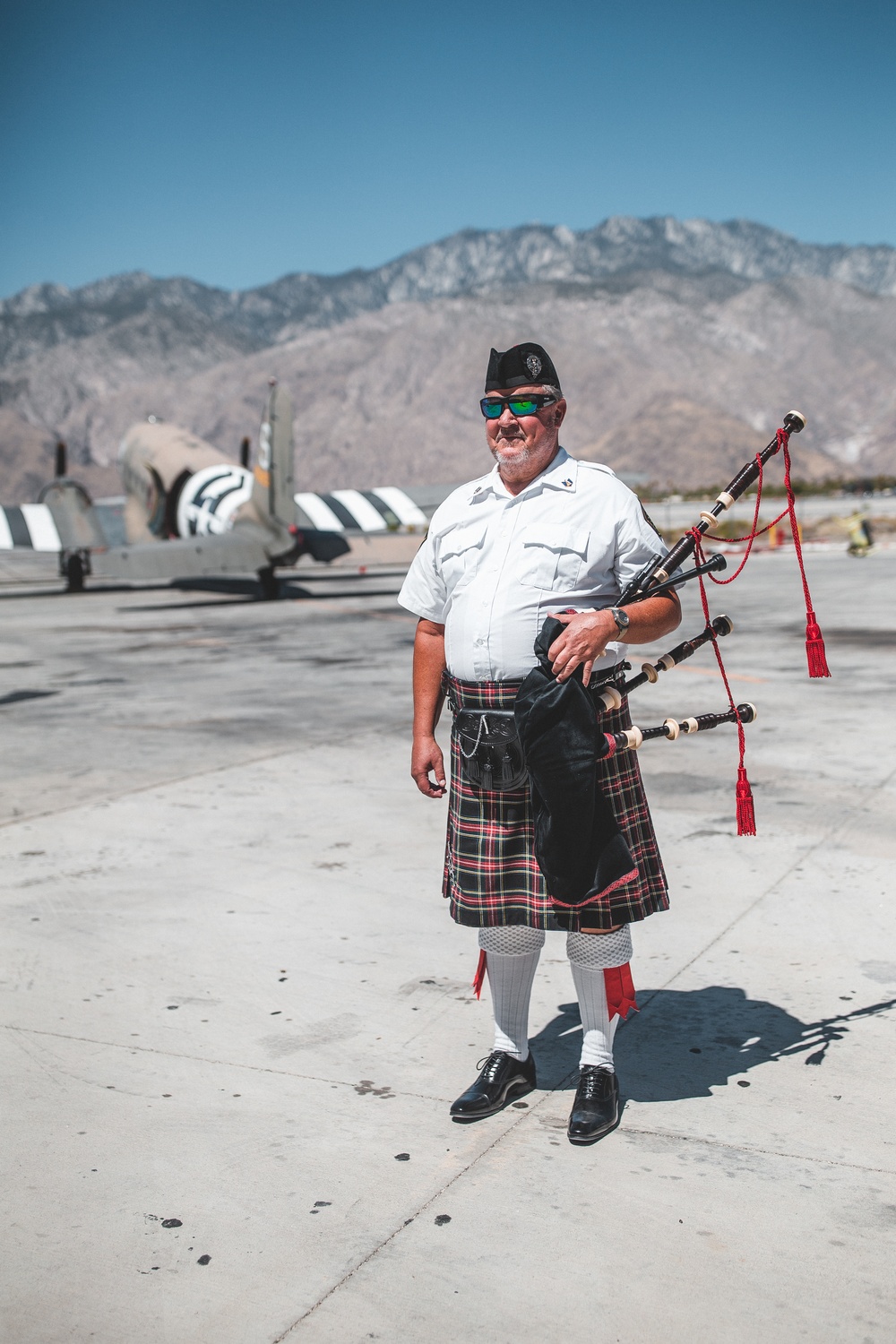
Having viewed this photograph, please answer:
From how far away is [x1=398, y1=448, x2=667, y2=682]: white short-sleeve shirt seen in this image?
3539mm

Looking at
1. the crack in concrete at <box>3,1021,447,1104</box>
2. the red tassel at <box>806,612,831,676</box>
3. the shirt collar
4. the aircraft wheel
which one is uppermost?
the shirt collar

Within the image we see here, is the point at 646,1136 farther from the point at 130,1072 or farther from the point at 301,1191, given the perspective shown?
the point at 130,1072

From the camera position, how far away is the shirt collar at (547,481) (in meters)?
3.60

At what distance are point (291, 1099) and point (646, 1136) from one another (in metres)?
1.06

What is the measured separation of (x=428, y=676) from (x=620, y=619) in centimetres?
84

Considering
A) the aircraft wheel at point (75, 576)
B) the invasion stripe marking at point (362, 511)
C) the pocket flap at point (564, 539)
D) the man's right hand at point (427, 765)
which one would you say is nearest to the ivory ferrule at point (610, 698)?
the pocket flap at point (564, 539)

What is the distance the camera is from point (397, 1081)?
3.85m

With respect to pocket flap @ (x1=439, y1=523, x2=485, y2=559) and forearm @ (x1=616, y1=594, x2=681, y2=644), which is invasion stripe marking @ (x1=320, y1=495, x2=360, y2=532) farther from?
forearm @ (x1=616, y1=594, x2=681, y2=644)

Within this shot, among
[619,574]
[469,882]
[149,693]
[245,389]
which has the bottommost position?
[149,693]

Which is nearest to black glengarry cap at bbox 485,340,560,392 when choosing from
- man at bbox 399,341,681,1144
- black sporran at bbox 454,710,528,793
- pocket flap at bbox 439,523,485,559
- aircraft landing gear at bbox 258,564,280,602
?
man at bbox 399,341,681,1144

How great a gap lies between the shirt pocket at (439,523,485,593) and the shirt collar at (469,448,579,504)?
105mm

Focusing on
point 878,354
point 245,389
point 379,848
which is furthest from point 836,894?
point 878,354

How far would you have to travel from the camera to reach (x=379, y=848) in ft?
21.2

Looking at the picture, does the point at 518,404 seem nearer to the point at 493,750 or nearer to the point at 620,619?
the point at 620,619
